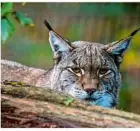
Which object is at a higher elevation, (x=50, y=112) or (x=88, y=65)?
(x=88, y=65)

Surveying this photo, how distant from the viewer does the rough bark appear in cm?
199

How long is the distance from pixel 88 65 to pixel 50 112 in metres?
0.27

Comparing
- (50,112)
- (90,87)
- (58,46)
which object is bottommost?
(50,112)

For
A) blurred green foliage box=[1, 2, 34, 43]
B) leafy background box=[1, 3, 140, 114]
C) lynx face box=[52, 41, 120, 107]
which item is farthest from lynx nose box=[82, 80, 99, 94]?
blurred green foliage box=[1, 2, 34, 43]

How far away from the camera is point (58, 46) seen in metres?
2.16

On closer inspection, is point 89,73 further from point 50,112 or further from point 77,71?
point 50,112

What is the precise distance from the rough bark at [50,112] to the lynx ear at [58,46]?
0.16m

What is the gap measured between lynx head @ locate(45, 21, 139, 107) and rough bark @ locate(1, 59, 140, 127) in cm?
8

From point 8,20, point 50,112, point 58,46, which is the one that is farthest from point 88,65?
point 8,20

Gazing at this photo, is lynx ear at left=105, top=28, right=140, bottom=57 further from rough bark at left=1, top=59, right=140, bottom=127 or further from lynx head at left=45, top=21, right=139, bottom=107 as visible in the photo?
rough bark at left=1, top=59, right=140, bottom=127

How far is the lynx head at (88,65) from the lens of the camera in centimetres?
214

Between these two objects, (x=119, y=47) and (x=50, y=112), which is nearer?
(x=50, y=112)

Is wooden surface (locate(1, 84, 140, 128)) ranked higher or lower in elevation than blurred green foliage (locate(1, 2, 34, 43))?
lower

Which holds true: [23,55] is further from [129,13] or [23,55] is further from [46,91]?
[129,13]
